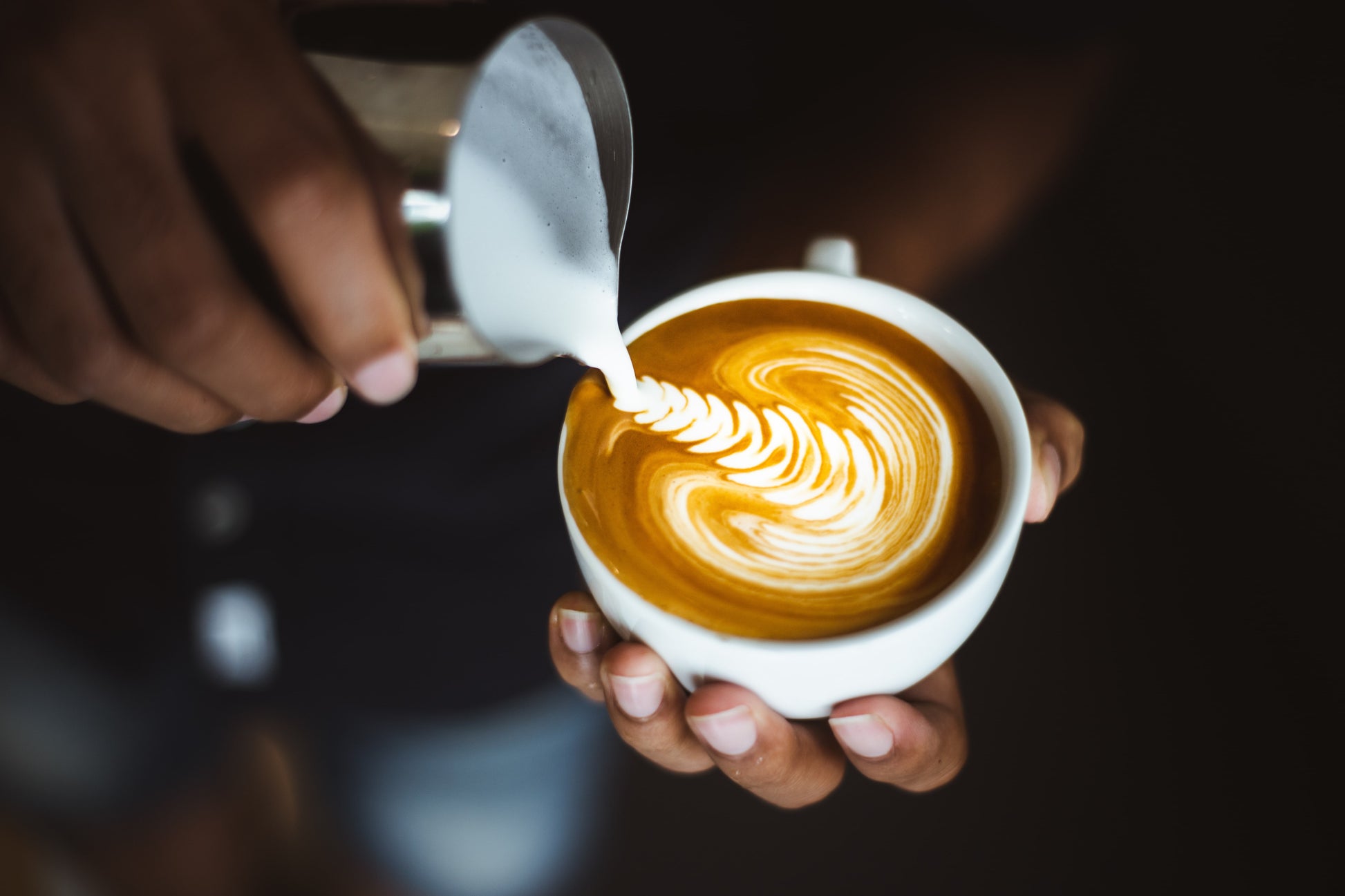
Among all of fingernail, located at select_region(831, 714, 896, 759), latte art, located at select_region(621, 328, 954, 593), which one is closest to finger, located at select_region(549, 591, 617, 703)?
latte art, located at select_region(621, 328, 954, 593)

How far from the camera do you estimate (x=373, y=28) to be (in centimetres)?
58

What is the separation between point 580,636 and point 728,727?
7.3 inches

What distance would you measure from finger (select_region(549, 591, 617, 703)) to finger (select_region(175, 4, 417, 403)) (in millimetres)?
339

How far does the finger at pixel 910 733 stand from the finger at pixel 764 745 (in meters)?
0.03

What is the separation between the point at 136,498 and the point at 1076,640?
1583mm

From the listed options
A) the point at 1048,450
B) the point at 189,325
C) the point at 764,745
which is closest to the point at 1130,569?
the point at 1048,450

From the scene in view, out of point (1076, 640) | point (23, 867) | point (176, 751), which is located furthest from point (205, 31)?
point (1076, 640)

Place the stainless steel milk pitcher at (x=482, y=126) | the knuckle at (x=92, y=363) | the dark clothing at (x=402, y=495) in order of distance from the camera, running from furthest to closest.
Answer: the dark clothing at (x=402, y=495), the knuckle at (x=92, y=363), the stainless steel milk pitcher at (x=482, y=126)

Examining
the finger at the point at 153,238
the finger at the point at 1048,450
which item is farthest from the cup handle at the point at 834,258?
the finger at the point at 153,238

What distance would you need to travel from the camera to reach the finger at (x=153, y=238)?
572 mm

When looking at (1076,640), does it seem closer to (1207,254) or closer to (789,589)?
(1207,254)

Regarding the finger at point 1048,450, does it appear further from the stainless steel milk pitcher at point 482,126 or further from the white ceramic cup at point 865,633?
the stainless steel milk pitcher at point 482,126

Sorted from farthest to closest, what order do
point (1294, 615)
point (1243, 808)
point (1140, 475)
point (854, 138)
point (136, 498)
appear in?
point (1140, 475) → point (1294, 615) → point (1243, 808) → point (854, 138) → point (136, 498)

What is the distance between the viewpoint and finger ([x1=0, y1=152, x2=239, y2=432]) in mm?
598
